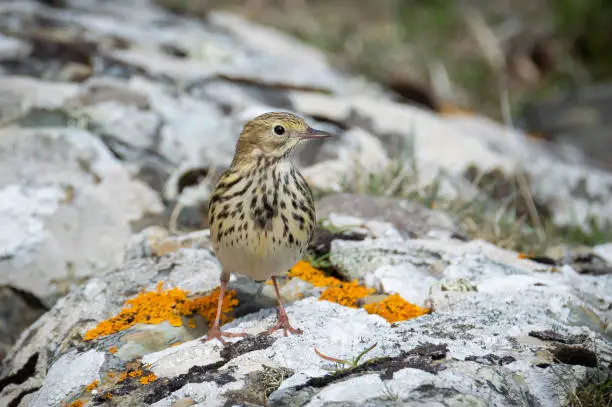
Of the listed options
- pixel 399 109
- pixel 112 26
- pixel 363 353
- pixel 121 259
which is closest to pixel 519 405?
pixel 363 353

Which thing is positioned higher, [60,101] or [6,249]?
[60,101]

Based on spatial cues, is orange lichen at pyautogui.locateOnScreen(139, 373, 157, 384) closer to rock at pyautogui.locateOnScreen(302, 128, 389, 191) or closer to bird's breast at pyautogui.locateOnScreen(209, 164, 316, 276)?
bird's breast at pyautogui.locateOnScreen(209, 164, 316, 276)

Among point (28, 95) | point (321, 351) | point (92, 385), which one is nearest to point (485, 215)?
point (321, 351)

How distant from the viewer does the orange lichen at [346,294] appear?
477cm

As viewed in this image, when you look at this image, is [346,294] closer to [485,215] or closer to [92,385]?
[92,385]

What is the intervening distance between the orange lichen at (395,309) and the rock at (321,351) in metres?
0.10

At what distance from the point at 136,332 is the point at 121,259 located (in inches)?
60.4

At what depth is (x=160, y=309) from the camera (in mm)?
4691

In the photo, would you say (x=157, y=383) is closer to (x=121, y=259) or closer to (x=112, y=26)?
(x=121, y=259)

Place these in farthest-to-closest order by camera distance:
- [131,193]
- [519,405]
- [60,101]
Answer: [60,101], [131,193], [519,405]

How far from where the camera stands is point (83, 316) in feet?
15.9

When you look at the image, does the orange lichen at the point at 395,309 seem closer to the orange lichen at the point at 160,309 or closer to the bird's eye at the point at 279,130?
the orange lichen at the point at 160,309

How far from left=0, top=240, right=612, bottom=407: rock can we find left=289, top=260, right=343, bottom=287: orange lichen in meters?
0.33

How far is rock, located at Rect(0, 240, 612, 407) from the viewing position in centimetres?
365
